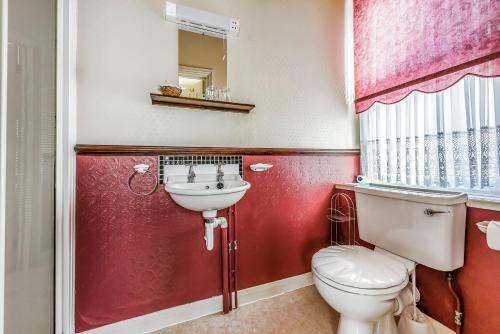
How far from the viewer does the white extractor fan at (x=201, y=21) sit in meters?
1.33

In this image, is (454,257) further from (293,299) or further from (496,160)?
(293,299)

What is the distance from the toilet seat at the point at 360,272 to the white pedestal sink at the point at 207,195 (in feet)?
1.76

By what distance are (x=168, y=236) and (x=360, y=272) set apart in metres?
1.03

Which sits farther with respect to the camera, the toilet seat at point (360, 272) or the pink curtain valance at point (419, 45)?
the pink curtain valance at point (419, 45)

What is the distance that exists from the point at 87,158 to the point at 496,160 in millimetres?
1997

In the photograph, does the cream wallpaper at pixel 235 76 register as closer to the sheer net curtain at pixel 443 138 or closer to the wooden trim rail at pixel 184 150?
the wooden trim rail at pixel 184 150

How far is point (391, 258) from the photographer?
1.18 meters


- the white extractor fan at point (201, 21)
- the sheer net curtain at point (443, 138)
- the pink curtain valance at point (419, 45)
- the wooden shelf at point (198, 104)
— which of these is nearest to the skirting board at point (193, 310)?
the sheer net curtain at point (443, 138)

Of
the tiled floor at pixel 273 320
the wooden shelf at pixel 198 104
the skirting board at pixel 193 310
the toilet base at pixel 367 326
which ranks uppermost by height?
the wooden shelf at pixel 198 104

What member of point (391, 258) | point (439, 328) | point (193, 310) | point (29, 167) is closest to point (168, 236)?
point (193, 310)

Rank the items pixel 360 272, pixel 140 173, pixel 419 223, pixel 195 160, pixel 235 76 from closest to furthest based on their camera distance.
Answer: pixel 360 272 → pixel 419 223 → pixel 140 173 → pixel 195 160 → pixel 235 76

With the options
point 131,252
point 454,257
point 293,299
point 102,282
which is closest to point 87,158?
point 131,252

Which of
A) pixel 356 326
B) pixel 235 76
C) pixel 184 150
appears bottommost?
pixel 356 326

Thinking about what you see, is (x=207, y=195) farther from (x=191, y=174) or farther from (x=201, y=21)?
(x=201, y=21)
